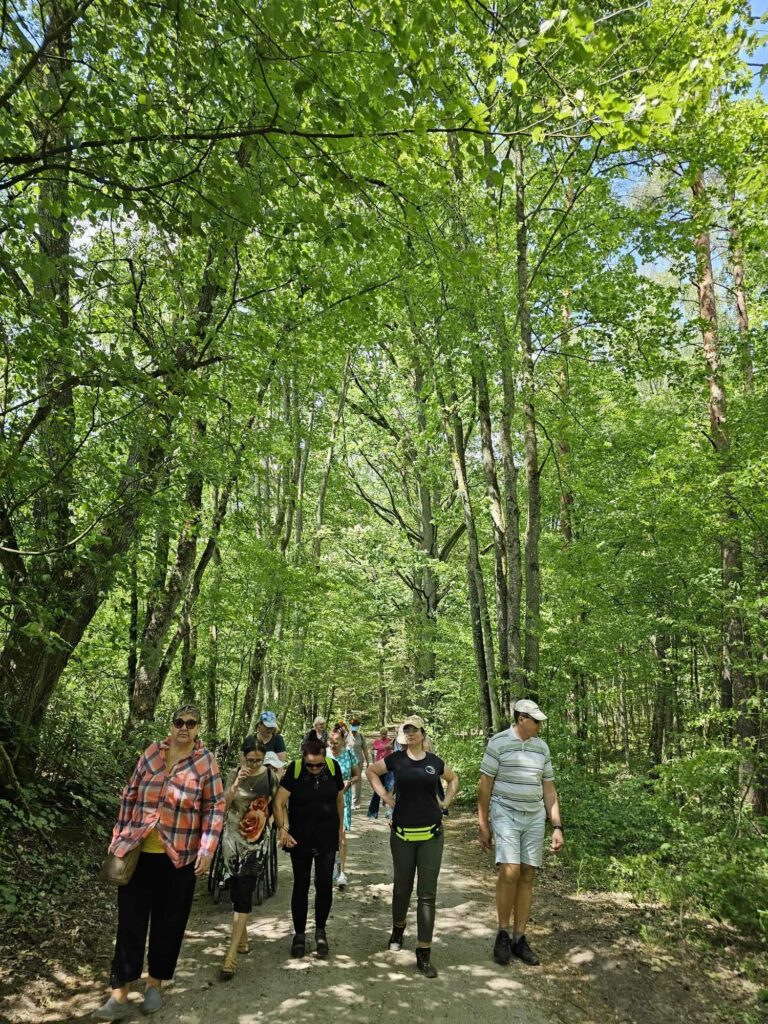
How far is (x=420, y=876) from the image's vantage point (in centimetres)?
513

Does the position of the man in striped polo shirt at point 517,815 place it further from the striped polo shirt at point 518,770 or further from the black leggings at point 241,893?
the black leggings at point 241,893

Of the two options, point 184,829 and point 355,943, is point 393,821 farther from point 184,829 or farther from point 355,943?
point 184,829

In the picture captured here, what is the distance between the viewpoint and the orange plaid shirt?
4.09 m

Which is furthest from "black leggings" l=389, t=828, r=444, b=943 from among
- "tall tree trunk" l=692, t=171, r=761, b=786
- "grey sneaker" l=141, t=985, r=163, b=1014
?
"tall tree trunk" l=692, t=171, r=761, b=786

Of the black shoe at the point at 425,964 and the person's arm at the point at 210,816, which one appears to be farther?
the black shoe at the point at 425,964

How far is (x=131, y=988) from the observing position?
4445 mm

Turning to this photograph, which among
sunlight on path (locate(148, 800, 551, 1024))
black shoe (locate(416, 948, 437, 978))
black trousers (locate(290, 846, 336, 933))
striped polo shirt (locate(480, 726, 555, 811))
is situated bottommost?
sunlight on path (locate(148, 800, 551, 1024))

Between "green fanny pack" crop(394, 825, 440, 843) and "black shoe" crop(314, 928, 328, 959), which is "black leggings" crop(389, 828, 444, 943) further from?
"black shoe" crop(314, 928, 328, 959)

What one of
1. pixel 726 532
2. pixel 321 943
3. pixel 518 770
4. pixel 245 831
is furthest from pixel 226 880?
pixel 726 532

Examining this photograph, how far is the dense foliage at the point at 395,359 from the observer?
12.9ft

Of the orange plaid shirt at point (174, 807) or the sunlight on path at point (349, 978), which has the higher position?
the orange plaid shirt at point (174, 807)

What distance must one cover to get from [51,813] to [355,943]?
323 cm

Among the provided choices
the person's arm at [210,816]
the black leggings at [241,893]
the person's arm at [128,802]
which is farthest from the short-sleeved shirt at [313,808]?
the person's arm at [128,802]

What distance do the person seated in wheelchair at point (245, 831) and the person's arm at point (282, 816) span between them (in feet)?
0.42
